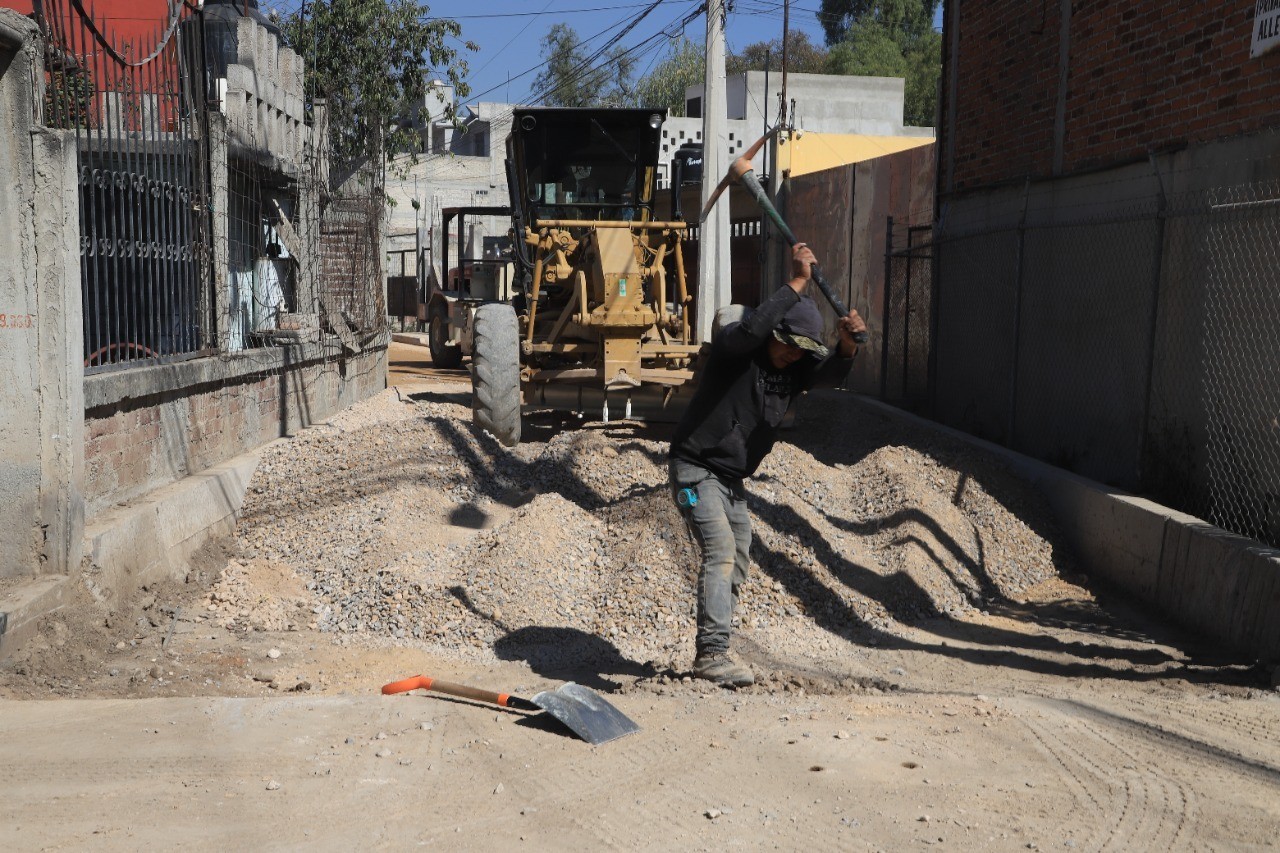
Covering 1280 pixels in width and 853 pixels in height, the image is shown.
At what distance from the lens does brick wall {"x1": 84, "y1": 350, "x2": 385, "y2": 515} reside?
22.1ft

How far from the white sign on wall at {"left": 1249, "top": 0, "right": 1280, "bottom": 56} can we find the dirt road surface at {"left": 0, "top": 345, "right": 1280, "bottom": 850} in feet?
10.9

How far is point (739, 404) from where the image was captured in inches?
216

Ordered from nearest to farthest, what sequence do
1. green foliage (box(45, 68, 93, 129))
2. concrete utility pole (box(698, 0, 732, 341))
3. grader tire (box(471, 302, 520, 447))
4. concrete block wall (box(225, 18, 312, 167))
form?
1. green foliage (box(45, 68, 93, 129))
2. grader tire (box(471, 302, 520, 447))
3. concrete block wall (box(225, 18, 312, 167))
4. concrete utility pole (box(698, 0, 732, 341))

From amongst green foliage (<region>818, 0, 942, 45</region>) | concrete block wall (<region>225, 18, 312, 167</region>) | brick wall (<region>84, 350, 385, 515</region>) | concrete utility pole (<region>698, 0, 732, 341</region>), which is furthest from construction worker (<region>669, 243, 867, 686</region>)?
green foliage (<region>818, 0, 942, 45</region>)

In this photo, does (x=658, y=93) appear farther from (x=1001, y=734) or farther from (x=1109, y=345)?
(x=1001, y=734)

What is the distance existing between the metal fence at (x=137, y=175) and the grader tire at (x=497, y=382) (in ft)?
7.69

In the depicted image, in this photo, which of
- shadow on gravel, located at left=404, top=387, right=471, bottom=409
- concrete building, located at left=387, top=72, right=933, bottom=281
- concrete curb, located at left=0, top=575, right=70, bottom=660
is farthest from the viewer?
concrete building, located at left=387, top=72, right=933, bottom=281

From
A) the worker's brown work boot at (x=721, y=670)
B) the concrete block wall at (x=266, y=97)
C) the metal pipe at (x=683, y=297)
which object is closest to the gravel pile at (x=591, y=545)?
the worker's brown work boot at (x=721, y=670)

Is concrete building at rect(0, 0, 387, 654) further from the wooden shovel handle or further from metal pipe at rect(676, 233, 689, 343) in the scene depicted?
metal pipe at rect(676, 233, 689, 343)

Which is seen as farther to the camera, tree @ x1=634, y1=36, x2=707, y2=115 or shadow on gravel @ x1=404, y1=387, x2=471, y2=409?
tree @ x1=634, y1=36, x2=707, y2=115

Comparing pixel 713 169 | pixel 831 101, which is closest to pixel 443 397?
pixel 713 169

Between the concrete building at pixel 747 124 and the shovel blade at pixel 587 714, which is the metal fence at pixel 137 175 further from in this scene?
the concrete building at pixel 747 124

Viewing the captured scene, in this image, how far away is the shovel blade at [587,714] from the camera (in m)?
4.55

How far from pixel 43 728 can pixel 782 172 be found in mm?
16677
